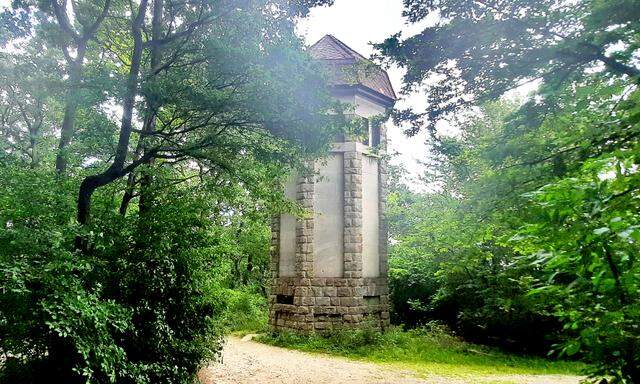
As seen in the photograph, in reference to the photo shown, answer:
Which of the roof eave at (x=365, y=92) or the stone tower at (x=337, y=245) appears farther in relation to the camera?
the roof eave at (x=365, y=92)

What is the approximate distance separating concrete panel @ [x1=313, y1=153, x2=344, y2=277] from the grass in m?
1.75

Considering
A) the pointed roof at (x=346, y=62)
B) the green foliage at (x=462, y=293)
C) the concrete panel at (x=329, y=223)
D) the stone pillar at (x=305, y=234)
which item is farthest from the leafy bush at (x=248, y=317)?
the pointed roof at (x=346, y=62)

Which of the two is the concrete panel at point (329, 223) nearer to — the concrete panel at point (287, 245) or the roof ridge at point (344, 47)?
the concrete panel at point (287, 245)

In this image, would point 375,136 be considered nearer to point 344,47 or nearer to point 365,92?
point 365,92

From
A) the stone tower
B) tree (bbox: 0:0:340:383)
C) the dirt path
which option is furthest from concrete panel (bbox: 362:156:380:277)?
tree (bbox: 0:0:340:383)

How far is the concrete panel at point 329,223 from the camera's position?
39.2ft

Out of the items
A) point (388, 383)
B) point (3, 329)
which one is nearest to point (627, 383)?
point (3, 329)

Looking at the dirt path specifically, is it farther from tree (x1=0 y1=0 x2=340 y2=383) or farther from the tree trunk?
the tree trunk

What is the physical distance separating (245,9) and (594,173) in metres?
4.88

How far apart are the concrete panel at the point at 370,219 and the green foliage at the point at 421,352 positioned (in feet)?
5.94

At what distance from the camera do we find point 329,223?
40.0 ft

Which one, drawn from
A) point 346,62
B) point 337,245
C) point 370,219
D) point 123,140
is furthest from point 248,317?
point 123,140

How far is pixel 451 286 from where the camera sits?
12789mm

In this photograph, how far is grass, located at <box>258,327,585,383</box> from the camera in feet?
31.6
